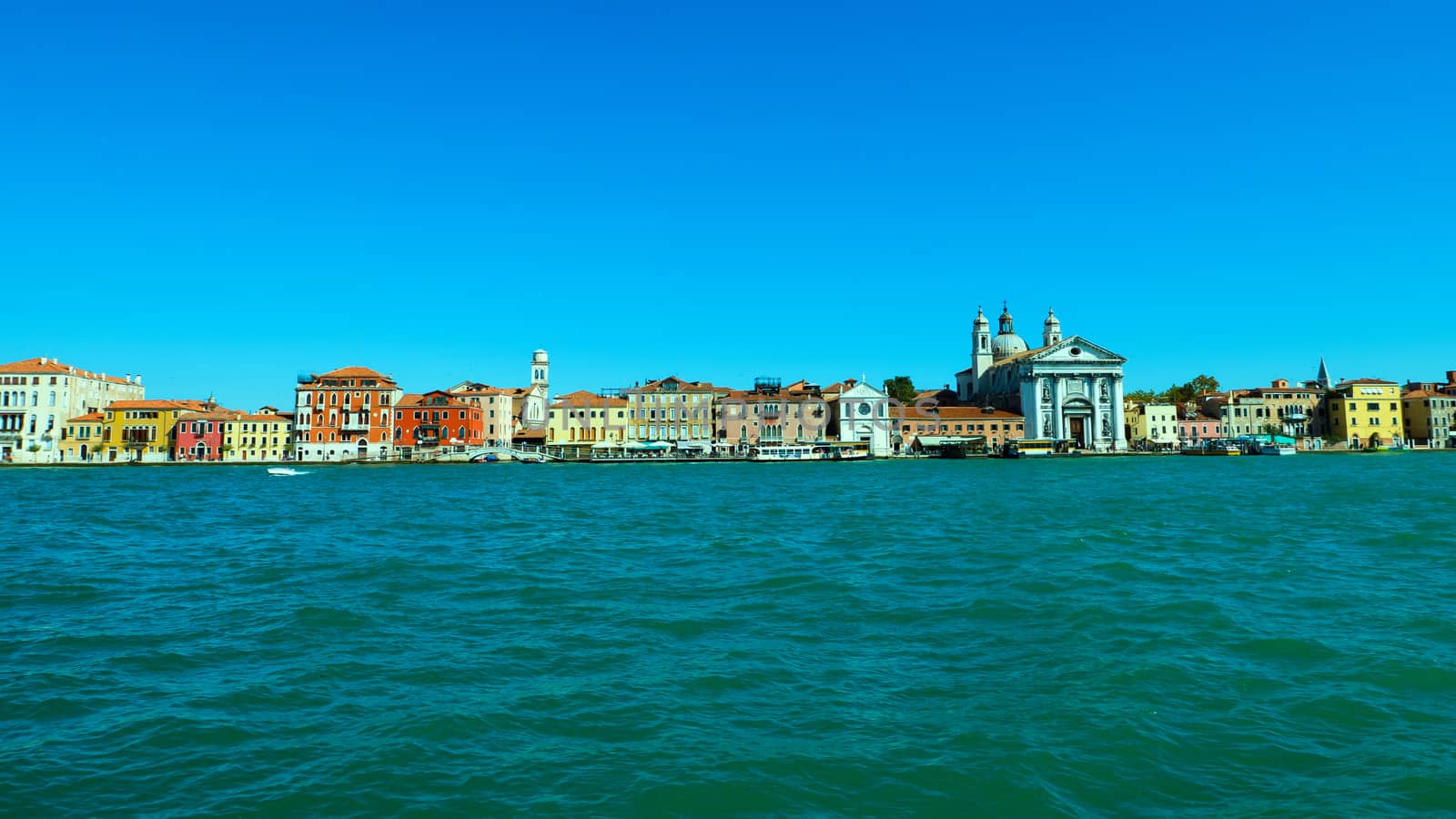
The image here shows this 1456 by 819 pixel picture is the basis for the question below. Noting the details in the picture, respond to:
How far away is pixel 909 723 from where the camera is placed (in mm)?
6203

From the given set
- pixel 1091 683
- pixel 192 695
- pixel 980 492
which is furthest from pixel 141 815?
pixel 980 492

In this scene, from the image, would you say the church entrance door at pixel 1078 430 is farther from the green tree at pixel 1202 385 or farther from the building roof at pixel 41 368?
the building roof at pixel 41 368

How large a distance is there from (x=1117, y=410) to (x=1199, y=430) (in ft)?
29.8

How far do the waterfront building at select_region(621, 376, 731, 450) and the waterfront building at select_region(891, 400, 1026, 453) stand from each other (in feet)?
48.5

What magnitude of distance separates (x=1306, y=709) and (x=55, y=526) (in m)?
23.8

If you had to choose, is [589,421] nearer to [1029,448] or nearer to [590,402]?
[590,402]

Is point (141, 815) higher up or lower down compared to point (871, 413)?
lower down

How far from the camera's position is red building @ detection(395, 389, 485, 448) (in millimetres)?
64062

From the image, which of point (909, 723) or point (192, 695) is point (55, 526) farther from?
point (909, 723)

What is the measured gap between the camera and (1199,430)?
74.4 m

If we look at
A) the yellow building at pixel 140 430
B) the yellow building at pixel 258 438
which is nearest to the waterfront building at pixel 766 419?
the yellow building at pixel 258 438

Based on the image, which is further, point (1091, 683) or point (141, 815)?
point (1091, 683)

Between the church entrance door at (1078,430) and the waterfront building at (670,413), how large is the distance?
28759mm

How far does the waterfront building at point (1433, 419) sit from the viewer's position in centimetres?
7088
